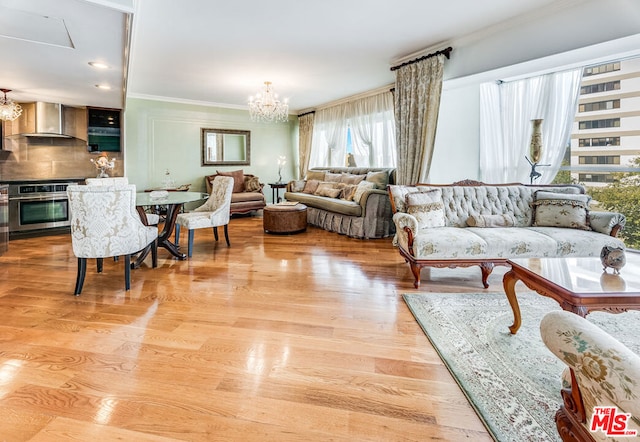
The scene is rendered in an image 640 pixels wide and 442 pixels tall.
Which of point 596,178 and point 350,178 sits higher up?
point 350,178

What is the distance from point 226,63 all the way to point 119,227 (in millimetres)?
2988

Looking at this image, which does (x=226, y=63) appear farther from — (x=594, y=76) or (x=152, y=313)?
(x=594, y=76)

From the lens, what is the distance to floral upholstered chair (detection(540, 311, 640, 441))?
69 cm

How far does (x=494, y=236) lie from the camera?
318 cm

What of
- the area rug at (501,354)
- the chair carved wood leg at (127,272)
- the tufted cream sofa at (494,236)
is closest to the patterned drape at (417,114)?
the tufted cream sofa at (494,236)

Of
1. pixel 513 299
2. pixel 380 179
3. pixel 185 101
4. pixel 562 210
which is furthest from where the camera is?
pixel 185 101

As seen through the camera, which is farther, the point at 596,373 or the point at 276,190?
the point at 276,190

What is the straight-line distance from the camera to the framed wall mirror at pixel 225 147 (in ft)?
25.7

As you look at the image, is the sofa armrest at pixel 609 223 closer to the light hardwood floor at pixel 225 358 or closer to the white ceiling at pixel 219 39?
the light hardwood floor at pixel 225 358

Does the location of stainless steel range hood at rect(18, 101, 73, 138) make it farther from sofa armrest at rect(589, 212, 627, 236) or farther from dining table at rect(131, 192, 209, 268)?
sofa armrest at rect(589, 212, 627, 236)

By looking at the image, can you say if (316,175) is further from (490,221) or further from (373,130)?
(490,221)

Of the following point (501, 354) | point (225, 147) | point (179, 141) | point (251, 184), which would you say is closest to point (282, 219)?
point (251, 184)

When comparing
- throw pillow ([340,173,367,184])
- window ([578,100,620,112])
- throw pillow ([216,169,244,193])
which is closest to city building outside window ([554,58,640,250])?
window ([578,100,620,112])

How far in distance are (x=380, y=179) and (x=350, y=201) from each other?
1.95 feet
